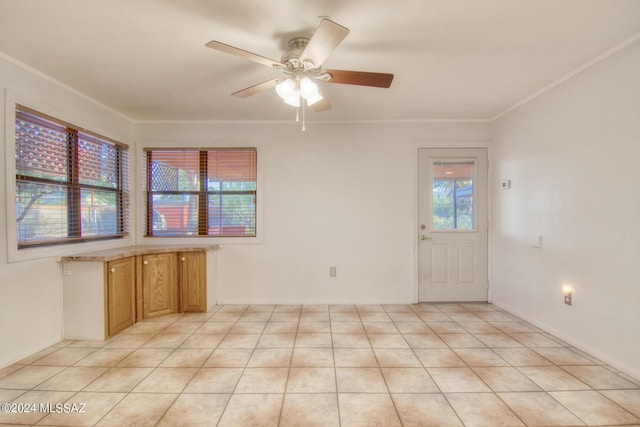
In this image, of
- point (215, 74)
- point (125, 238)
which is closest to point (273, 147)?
point (215, 74)

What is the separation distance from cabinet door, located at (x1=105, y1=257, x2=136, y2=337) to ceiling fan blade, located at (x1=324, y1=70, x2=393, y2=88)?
281 centimetres

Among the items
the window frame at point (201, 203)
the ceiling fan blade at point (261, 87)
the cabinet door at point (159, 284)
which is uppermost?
the ceiling fan blade at point (261, 87)

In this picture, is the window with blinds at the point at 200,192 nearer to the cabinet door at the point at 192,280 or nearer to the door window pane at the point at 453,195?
the cabinet door at the point at 192,280

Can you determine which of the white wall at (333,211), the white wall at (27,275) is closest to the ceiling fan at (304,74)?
the white wall at (333,211)

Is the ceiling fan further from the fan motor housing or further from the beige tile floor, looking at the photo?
the beige tile floor

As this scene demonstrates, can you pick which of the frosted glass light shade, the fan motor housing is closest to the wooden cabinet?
the frosted glass light shade

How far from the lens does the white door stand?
390 cm

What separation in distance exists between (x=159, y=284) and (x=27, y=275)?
116 centimetres

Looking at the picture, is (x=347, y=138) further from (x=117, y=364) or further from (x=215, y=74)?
(x=117, y=364)

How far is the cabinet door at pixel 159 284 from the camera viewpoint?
3.27m

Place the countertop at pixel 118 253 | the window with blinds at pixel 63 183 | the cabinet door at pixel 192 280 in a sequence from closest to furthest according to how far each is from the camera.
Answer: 1. the window with blinds at pixel 63 183
2. the countertop at pixel 118 253
3. the cabinet door at pixel 192 280

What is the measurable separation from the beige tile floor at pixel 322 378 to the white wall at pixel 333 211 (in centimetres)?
78

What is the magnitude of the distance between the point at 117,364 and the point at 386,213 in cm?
330

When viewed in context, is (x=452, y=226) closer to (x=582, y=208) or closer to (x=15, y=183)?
(x=582, y=208)
